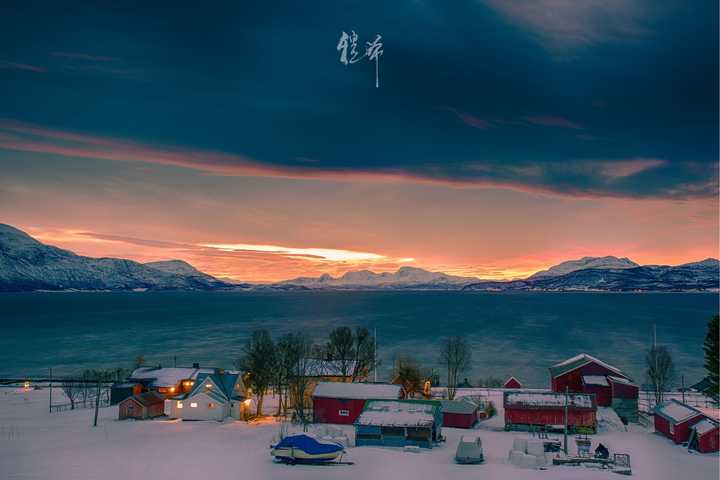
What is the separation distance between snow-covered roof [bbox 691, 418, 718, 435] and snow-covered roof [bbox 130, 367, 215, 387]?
1900 inches

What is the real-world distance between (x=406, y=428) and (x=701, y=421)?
73.4 feet

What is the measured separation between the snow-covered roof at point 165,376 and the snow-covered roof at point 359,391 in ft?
58.8

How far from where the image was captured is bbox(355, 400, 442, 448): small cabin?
133 feet

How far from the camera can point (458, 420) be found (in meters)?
48.8

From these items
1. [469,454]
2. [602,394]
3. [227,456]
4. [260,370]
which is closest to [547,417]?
[602,394]

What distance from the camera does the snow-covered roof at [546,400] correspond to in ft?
154

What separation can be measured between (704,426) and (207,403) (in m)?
41.6

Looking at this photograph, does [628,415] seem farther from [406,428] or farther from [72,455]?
[72,455]

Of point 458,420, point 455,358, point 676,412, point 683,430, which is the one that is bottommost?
point 458,420

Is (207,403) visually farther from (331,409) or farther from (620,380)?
(620,380)

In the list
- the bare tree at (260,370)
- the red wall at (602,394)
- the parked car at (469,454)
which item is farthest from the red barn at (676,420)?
the bare tree at (260,370)

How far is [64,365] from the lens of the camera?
10838 cm

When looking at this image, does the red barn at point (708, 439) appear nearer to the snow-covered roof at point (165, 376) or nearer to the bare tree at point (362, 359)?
the bare tree at point (362, 359)

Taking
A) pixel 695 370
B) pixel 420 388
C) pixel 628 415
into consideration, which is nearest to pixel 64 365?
pixel 420 388
